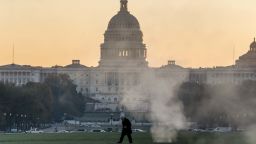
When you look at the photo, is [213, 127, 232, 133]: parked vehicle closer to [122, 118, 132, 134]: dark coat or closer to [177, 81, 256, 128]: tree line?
[177, 81, 256, 128]: tree line

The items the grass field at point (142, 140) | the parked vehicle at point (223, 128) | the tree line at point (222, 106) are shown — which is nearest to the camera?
the grass field at point (142, 140)

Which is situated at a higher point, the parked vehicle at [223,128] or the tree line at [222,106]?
the tree line at [222,106]

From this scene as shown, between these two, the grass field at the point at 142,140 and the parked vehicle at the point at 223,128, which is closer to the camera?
the grass field at the point at 142,140

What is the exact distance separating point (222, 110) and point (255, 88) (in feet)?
90.2

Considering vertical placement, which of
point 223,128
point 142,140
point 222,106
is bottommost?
point 142,140

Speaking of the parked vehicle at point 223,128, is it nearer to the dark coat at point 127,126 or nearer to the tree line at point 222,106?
the tree line at point 222,106

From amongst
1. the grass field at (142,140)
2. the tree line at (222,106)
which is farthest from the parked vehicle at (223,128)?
the grass field at (142,140)

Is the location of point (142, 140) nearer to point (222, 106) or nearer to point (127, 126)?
point (222, 106)

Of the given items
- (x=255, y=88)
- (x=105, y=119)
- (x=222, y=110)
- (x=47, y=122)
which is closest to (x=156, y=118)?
(x=222, y=110)

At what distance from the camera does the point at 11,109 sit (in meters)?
146

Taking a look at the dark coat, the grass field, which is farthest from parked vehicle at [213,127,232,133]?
the dark coat

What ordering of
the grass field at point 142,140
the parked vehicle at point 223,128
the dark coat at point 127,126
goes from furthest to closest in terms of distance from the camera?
the parked vehicle at point 223,128 < the grass field at point 142,140 < the dark coat at point 127,126

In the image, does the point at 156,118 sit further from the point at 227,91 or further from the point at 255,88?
the point at 255,88

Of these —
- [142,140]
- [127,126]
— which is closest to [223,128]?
[142,140]
